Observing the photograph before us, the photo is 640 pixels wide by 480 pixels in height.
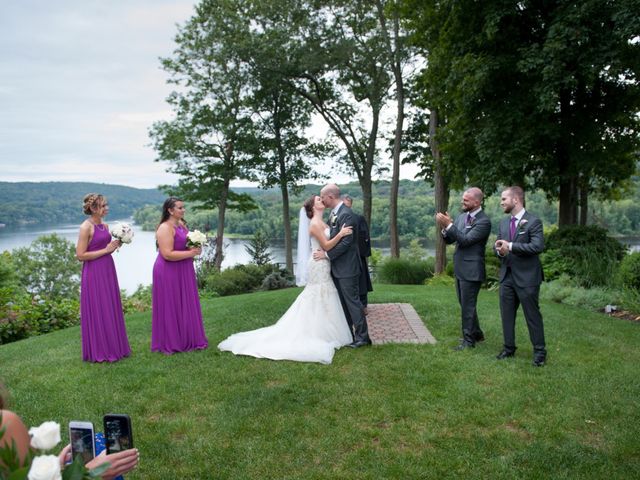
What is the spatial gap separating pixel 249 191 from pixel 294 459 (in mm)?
30358

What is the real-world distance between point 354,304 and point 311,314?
692mm

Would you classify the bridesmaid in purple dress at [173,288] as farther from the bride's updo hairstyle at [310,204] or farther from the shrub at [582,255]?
the shrub at [582,255]

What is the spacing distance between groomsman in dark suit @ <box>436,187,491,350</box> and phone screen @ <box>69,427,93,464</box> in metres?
5.49

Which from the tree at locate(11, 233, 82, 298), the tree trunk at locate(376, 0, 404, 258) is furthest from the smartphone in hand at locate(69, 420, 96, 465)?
the tree at locate(11, 233, 82, 298)

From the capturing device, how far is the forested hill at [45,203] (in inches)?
1350

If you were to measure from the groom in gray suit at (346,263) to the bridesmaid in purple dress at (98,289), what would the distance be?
3.13 m

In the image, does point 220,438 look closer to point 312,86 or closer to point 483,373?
point 483,373

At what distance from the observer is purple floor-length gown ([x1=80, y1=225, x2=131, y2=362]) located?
7.14m

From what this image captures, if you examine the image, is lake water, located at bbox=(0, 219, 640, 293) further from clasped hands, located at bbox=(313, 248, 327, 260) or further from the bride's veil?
clasped hands, located at bbox=(313, 248, 327, 260)

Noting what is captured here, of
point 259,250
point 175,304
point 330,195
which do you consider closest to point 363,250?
point 330,195

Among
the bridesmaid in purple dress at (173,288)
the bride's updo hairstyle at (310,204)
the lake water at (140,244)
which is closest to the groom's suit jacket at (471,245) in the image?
the bride's updo hairstyle at (310,204)

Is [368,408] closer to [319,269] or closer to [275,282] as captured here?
[319,269]

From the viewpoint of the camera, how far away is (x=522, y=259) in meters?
6.52

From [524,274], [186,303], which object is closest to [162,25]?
[186,303]
